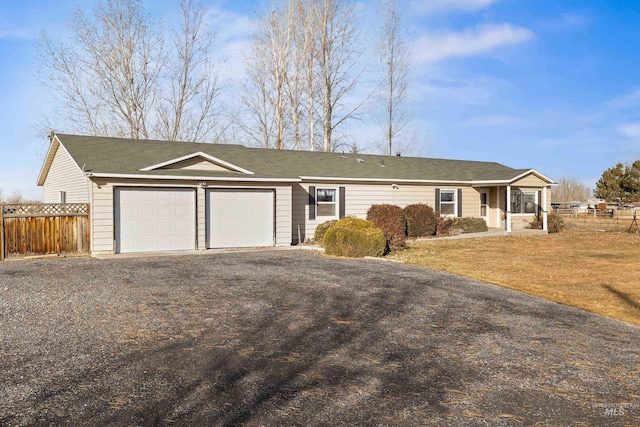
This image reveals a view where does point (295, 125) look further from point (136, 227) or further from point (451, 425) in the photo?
point (451, 425)

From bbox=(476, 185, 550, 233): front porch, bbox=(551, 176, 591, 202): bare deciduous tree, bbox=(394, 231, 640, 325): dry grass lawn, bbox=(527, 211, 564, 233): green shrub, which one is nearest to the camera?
bbox=(394, 231, 640, 325): dry grass lawn

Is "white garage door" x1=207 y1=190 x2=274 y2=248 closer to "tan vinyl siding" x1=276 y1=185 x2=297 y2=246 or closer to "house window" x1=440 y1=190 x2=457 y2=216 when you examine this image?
"tan vinyl siding" x1=276 y1=185 x2=297 y2=246

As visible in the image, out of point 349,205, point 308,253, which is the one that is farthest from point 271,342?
point 349,205

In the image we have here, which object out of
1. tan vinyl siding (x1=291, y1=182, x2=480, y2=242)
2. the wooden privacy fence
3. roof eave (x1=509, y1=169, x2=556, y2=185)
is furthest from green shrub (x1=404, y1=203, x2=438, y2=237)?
the wooden privacy fence

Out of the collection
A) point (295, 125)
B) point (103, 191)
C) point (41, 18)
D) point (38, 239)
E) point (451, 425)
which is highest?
point (41, 18)

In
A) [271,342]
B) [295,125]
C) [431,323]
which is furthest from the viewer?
[295,125]

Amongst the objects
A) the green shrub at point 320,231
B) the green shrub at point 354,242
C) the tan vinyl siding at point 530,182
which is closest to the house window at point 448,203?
the tan vinyl siding at point 530,182

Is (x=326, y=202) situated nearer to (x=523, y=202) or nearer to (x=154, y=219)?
(x=154, y=219)

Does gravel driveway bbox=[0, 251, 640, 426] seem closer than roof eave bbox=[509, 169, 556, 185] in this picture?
Yes

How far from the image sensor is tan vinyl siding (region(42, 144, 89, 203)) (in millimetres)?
15523

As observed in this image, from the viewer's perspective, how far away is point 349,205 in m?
20.1

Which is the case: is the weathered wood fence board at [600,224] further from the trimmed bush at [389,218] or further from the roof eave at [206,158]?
the roof eave at [206,158]

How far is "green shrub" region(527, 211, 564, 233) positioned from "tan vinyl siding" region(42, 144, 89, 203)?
2110 centimetres

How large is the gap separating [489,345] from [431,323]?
1.04 metres
